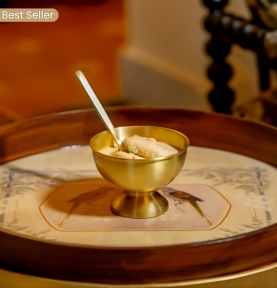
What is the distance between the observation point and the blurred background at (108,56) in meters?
1.91

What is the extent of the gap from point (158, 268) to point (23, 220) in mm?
201

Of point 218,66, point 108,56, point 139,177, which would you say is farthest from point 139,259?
point 108,56

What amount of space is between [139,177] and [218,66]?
35.6 inches

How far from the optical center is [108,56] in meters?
2.74

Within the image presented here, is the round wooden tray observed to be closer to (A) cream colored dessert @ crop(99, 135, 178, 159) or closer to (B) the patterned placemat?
(B) the patterned placemat

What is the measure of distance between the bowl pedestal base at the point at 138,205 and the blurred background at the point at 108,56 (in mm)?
1265

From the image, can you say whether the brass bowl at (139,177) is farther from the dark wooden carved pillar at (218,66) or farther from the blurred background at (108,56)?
the blurred background at (108,56)

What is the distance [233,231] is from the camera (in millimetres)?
478

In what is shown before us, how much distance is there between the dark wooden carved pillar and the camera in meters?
1.25

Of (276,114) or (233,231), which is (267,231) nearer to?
(233,231)

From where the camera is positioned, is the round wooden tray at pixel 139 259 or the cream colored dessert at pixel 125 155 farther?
the cream colored dessert at pixel 125 155

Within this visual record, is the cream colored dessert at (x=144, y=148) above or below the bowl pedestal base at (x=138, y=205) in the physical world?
above

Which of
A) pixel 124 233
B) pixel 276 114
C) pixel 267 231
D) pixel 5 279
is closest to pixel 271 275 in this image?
pixel 267 231

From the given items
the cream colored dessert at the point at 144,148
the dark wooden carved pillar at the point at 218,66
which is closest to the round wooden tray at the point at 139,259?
the cream colored dessert at the point at 144,148
